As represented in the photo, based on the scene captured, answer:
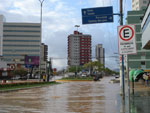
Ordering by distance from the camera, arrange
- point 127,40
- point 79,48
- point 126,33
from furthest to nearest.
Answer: point 79,48, point 126,33, point 127,40

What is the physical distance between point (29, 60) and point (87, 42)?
125295 mm

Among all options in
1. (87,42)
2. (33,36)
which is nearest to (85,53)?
(87,42)

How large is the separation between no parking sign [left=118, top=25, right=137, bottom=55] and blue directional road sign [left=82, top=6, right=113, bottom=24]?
914 centimetres

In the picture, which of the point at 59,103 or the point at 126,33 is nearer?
the point at 126,33

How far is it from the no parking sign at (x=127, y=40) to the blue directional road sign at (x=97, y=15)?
9141 mm

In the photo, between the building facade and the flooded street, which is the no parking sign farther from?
the building facade

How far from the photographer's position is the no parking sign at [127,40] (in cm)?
687

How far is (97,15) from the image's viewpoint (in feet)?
52.9

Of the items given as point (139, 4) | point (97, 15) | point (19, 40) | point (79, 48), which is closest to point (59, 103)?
point (97, 15)

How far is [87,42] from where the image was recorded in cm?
18150

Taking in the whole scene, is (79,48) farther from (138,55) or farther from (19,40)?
(138,55)

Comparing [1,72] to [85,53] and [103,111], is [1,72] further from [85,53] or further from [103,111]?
[85,53]

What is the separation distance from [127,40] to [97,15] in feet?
31.0

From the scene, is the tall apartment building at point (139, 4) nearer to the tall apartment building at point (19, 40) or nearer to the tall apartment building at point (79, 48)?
the tall apartment building at point (79, 48)
